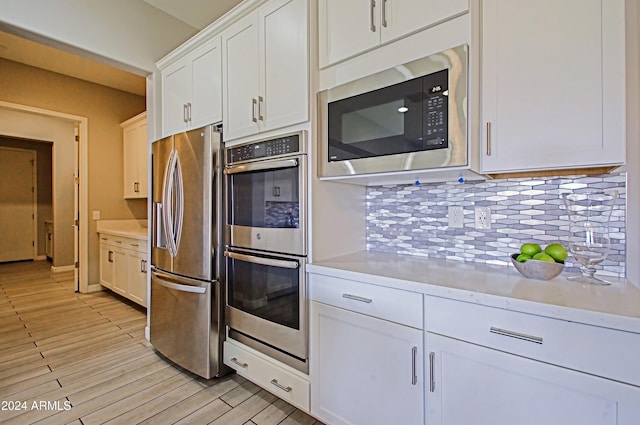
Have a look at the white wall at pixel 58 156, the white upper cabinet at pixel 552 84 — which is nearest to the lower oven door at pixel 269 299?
the white upper cabinet at pixel 552 84

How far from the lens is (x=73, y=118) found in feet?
14.0

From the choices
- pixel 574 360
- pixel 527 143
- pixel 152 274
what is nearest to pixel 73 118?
pixel 152 274

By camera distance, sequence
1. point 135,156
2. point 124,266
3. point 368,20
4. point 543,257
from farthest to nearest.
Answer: point 135,156 → point 124,266 → point 368,20 → point 543,257

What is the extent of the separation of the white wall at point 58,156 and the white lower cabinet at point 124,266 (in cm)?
181

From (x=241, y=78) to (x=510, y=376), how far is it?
6.65ft

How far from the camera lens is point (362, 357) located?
55.3 inches

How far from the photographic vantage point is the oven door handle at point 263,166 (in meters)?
1.67

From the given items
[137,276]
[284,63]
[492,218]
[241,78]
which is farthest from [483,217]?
[137,276]

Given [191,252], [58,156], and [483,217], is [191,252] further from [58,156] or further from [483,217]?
[58,156]

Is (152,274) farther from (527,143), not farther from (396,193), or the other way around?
(527,143)

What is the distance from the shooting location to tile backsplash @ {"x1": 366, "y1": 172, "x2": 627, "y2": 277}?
4.35ft

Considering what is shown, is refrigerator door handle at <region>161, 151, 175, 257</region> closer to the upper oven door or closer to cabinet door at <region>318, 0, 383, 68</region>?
the upper oven door

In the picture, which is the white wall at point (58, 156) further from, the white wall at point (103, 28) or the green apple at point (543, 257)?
the green apple at point (543, 257)

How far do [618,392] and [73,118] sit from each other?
5707 mm
